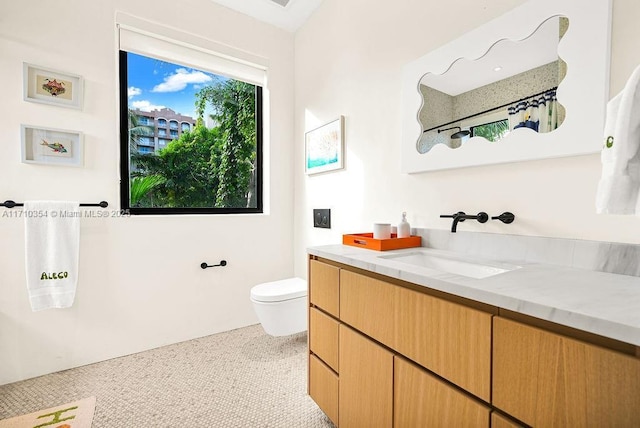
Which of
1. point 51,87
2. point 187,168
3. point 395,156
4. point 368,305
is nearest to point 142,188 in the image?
point 187,168

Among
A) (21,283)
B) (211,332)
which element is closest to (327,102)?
(211,332)

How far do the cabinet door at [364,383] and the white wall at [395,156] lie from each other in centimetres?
68

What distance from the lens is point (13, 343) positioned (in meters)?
1.70

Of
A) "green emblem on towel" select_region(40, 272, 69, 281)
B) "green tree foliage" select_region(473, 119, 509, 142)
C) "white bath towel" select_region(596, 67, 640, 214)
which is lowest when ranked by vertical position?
"green emblem on towel" select_region(40, 272, 69, 281)

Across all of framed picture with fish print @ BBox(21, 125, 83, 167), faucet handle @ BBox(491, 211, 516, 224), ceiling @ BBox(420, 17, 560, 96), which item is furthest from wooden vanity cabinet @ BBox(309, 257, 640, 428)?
framed picture with fish print @ BBox(21, 125, 83, 167)

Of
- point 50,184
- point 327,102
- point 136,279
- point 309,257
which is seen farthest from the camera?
point 327,102

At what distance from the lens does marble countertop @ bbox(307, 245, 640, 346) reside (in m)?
0.53

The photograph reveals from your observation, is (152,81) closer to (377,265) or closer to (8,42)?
(8,42)

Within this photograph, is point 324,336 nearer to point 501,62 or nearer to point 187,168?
point 501,62

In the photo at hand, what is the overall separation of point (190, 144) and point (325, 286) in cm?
172

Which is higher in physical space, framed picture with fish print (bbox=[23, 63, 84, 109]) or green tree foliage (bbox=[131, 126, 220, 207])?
framed picture with fish print (bbox=[23, 63, 84, 109])

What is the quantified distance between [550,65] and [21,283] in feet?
9.17

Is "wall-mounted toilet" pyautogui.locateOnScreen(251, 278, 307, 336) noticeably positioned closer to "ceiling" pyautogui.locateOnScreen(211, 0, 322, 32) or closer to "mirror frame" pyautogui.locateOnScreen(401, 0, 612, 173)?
"mirror frame" pyautogui.locateOnScreen(401, 0, 612, 173)

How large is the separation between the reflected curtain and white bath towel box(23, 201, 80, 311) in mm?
2321
